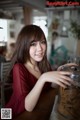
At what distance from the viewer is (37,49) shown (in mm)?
454

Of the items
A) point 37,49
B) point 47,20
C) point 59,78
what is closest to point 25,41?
point 37,49

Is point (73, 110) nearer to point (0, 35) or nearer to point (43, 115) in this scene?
point (43, 115)

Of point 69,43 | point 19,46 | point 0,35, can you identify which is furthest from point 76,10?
point 19,46

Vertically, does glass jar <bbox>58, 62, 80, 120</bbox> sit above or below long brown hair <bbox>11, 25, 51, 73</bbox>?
below

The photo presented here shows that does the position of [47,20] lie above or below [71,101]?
above

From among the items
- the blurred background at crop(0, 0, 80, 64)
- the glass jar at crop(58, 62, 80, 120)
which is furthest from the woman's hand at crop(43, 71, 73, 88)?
the blurred background at crop(0, 0, 80, 64)

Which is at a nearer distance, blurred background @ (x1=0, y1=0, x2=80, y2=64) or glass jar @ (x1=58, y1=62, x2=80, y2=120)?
glass jar @ (x1=58, y1=62, x2=80, y2=120)

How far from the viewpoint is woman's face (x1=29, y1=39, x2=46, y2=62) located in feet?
1.49

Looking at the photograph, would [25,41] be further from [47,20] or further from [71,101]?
[47,20]

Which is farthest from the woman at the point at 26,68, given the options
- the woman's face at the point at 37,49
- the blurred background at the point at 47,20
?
the blurred background at the point at 47,20

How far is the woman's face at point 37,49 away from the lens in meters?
0.45

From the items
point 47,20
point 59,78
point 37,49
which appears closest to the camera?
point 59,78

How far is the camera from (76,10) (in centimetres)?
197

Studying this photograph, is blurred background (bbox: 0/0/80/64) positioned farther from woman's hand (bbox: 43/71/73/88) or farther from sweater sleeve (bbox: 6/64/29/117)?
woman's hand (bbox: 43/71/73/88)
